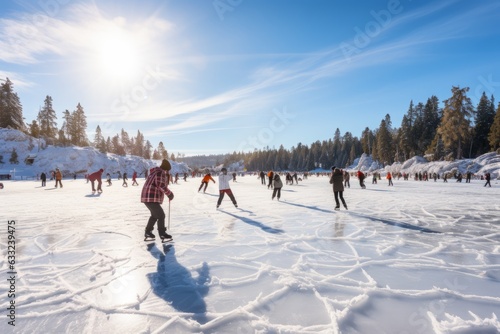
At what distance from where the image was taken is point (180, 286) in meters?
3.35

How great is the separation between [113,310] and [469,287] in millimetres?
4240

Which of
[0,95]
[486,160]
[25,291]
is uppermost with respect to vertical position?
[0,95]

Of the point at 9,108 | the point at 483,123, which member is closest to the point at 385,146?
the point at 483,123

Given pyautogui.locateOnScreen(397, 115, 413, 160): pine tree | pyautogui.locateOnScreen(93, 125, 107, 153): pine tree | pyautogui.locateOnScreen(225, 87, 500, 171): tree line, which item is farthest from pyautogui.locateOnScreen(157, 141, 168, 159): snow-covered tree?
pyautogui.locateOnScreen(397, 115, 413, 160): pine tree

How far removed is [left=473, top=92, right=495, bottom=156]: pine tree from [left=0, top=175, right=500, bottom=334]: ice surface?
221 ft

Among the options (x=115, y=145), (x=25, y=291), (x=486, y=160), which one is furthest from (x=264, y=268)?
(x=115, y=145)

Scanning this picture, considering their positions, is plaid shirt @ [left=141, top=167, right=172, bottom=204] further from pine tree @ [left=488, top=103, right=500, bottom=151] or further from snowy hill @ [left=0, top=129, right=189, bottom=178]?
snowy hill @ [left=0, top=129, right=189, bottom=178]

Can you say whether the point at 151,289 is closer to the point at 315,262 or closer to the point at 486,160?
the point at 315,262

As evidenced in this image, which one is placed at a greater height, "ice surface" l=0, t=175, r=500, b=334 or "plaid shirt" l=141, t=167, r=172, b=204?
"plaid shirt" l=141, t=167, r=172, b=204

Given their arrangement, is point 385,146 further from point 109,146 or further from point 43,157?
point 109,146

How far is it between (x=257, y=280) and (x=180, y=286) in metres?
1.00

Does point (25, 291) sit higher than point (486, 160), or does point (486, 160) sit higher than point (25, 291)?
point (486, 160)

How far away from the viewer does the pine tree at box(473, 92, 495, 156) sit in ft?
185

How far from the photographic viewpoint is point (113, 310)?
2.75 meters
